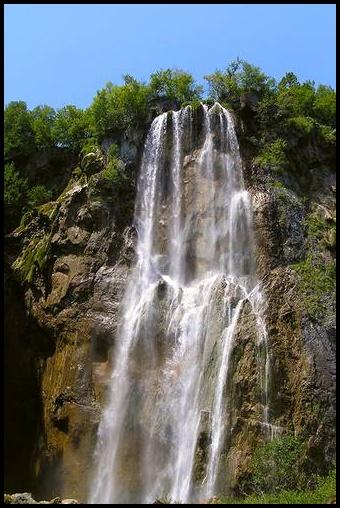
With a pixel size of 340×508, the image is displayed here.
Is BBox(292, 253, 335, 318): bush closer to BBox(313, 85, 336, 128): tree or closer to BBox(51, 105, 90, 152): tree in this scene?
BBox(313, 85, 336, 128): tree

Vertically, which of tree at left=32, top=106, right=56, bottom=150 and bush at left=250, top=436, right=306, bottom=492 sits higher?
tree at left=32, top=106, right=56, bottom=150

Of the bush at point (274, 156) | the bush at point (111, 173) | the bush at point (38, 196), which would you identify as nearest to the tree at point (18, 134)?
the bush at point (38, 196)

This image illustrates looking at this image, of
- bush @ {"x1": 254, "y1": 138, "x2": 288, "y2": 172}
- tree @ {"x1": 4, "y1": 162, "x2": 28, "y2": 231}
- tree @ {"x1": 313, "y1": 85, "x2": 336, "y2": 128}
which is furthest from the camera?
tree @ {"x1": 313, "y1": 85, "x2": 336, "y2": 128}

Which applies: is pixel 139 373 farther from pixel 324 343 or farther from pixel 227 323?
pixel 324 343

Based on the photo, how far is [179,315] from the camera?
70.5ft

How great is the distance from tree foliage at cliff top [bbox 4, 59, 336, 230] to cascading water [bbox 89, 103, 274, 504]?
1532mm

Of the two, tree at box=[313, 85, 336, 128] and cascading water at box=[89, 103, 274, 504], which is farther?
tree at box=[313, 85, 336, 128]

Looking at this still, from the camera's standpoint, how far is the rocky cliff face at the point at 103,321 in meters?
18.9

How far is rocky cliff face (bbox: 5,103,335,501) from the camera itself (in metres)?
18.9

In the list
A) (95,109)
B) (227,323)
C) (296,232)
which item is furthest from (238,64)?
(227,323)

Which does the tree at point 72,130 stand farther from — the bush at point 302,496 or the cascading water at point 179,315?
the bush at point 302,496

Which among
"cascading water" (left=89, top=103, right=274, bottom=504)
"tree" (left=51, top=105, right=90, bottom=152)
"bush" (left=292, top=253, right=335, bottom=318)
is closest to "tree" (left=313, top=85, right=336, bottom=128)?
"cascading water" (left=89, top=103, right=274, bottom=504)

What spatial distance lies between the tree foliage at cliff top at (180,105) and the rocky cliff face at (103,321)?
144 cm

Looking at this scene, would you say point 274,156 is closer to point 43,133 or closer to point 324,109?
point 324,109
